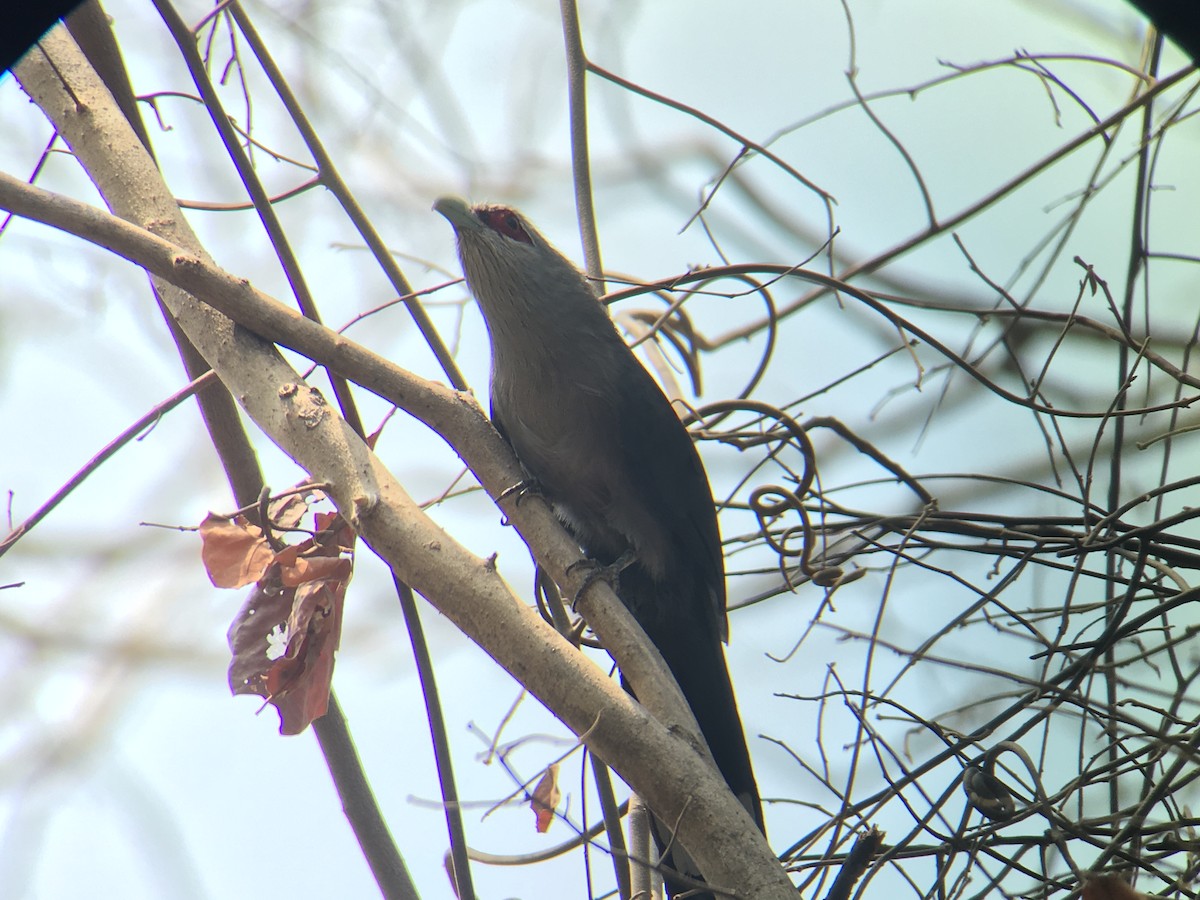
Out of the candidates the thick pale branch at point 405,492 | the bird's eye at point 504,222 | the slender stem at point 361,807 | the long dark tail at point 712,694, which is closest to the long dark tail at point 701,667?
the long dark tail at point 712,694

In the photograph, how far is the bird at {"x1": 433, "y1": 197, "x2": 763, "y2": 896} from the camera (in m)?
2.63

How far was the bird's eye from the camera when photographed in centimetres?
299

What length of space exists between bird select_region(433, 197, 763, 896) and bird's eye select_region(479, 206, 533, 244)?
0.26 metres

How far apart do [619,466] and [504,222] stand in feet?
3.04

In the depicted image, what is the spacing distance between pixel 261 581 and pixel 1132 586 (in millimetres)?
1736

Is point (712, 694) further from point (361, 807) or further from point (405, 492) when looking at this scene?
point (405, 492)

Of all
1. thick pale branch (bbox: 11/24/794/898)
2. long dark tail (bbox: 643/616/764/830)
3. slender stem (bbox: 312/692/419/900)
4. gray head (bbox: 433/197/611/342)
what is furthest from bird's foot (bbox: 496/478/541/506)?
gray head (bbox: 433/197/611/342)

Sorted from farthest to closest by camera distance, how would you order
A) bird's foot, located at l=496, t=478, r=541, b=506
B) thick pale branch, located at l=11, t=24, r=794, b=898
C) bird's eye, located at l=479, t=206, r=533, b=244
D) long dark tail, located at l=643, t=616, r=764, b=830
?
bird's eye, located at l=479, t=206, r=533, b=244 → long dark tail, located at l=643, t=616, r=764, b=830 → bird's foot, located at l=496, t=478, r=541, b=506 → thick pale branch, located at l=11, t=24, r=794, b=898

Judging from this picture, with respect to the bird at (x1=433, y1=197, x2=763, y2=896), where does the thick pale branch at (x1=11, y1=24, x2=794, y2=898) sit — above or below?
below

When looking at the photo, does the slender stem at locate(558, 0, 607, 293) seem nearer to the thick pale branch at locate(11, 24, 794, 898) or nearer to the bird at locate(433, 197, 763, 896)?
the bird at locate(433, 197, 763, 896)

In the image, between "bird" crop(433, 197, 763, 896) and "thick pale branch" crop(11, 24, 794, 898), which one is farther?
"bird" crop(433, 197, 763, 896)

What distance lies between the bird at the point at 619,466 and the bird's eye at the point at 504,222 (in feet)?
0.87

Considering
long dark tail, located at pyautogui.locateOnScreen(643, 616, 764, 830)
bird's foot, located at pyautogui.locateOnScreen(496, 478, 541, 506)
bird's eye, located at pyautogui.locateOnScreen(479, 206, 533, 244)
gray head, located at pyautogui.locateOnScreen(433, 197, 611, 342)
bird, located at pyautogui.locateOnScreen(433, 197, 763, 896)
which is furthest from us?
bird's eye, located at pyautogui.locateOnScreen(479, 206, 533, 244)

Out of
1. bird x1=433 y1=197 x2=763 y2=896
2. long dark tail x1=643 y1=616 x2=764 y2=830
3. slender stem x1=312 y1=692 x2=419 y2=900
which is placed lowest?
slender stem x1=312 y1=692 x2=419 y2=900
